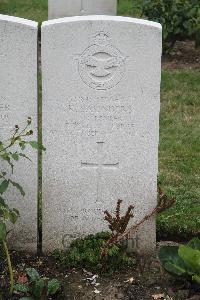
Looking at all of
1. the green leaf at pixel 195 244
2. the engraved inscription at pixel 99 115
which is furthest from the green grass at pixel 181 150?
the engraved inscription at pixel 99 115

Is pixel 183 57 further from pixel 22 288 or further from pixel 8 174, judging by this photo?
pixel 22 288

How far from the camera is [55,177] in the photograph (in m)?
4.16

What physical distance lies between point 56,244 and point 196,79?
403 centimetres

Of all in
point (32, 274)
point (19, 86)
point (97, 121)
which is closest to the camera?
point (32, 274)

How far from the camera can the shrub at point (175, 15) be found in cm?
841

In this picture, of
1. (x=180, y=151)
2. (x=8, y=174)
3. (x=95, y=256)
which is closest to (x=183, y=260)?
(x=95, y=256)

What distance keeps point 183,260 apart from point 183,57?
524cm

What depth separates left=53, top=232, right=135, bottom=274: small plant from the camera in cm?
410

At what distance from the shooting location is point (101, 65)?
3957 mm

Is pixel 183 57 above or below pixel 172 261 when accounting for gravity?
above

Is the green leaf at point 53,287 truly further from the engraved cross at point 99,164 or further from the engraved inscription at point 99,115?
the engraved inscription at point 99,115

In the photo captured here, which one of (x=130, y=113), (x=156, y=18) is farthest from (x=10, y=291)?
(x=156, y=18)

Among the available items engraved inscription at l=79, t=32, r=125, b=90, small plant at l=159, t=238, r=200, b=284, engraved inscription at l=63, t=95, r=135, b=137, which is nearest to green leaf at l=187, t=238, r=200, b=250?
small plant at l=159, t=238, r=200, b=284

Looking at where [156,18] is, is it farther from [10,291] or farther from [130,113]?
[10,291]
